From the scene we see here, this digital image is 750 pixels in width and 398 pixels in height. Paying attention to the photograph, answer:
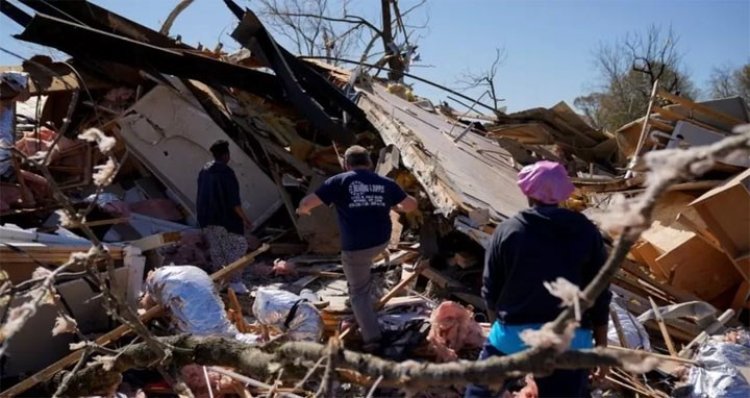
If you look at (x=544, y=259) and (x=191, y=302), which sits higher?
(x=544, y=259)

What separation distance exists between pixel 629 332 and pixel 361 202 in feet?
7.23

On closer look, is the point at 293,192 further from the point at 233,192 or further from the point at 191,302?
the point at 191,302

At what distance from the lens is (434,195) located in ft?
19.6

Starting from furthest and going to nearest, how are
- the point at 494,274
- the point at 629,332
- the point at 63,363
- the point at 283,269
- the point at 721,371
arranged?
the point at 283,269 < the point at 629,332 < the point at 721,371 < the point at 63,363 < the point at 494,274

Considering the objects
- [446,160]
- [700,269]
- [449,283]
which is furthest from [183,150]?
[700,269]

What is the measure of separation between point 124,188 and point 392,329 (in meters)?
5.14

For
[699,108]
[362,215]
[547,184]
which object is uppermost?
[699,108]

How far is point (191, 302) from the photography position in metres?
4.96

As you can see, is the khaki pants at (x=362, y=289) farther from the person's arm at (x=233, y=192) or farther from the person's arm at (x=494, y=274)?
the person's arm at (x=233, y=192)

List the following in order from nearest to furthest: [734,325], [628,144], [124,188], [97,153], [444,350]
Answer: [444,350]
[734,325]
[97,153]
[124,188]
[628,144]

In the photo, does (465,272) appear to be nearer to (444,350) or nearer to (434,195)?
(434,195)

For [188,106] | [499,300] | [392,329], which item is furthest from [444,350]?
[188,106]

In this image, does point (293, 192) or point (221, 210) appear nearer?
point (221, 210)

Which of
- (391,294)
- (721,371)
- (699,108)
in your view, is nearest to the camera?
(721,371)
